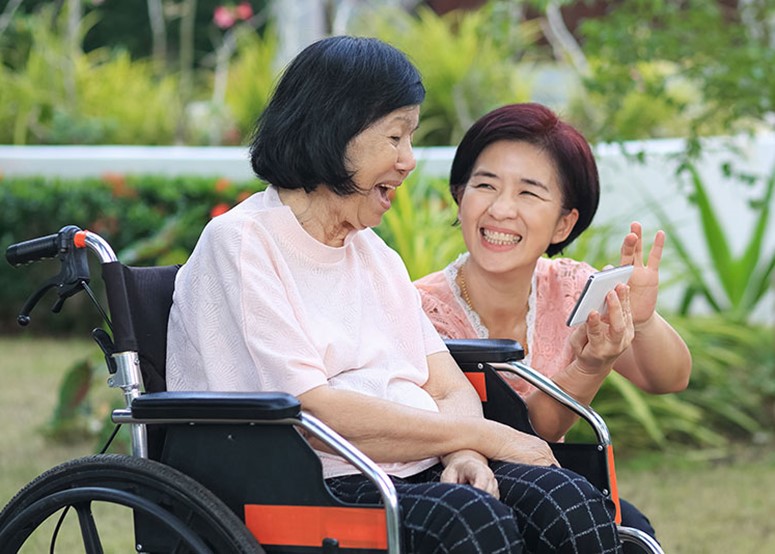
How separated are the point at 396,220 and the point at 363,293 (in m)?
2.37

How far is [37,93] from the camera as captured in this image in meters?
8.78

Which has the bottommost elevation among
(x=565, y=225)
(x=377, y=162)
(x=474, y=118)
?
(x=474, y=118)

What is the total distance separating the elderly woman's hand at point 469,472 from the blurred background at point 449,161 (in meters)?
0.91

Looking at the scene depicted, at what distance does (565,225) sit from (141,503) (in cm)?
129

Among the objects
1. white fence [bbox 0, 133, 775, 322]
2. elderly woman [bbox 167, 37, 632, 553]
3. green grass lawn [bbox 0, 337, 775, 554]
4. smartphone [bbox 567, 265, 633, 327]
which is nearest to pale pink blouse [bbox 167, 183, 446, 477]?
elderly woman [bbox 167, 37, 632, 553]

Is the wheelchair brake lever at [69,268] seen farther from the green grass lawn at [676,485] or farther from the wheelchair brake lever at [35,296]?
the green grass lawn at [676,485]

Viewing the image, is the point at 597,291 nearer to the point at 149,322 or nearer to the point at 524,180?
the point at 524,180

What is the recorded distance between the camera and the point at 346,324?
2609 millimetres

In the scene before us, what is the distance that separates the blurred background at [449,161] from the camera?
4863 millimetres

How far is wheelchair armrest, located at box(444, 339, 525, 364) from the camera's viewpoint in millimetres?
2830

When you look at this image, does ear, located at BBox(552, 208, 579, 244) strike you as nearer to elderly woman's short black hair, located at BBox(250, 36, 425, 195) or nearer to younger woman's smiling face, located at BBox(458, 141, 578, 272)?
younger woman's smiling face, located at BBox(458, 141, 578, 272)

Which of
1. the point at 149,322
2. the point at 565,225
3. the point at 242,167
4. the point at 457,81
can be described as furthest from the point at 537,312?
the point at 457,81

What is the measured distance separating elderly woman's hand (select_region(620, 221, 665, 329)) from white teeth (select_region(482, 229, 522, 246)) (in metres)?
0.25

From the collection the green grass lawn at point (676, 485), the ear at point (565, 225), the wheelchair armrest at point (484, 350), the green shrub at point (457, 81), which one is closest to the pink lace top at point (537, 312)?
the ear at point (565, 225)
